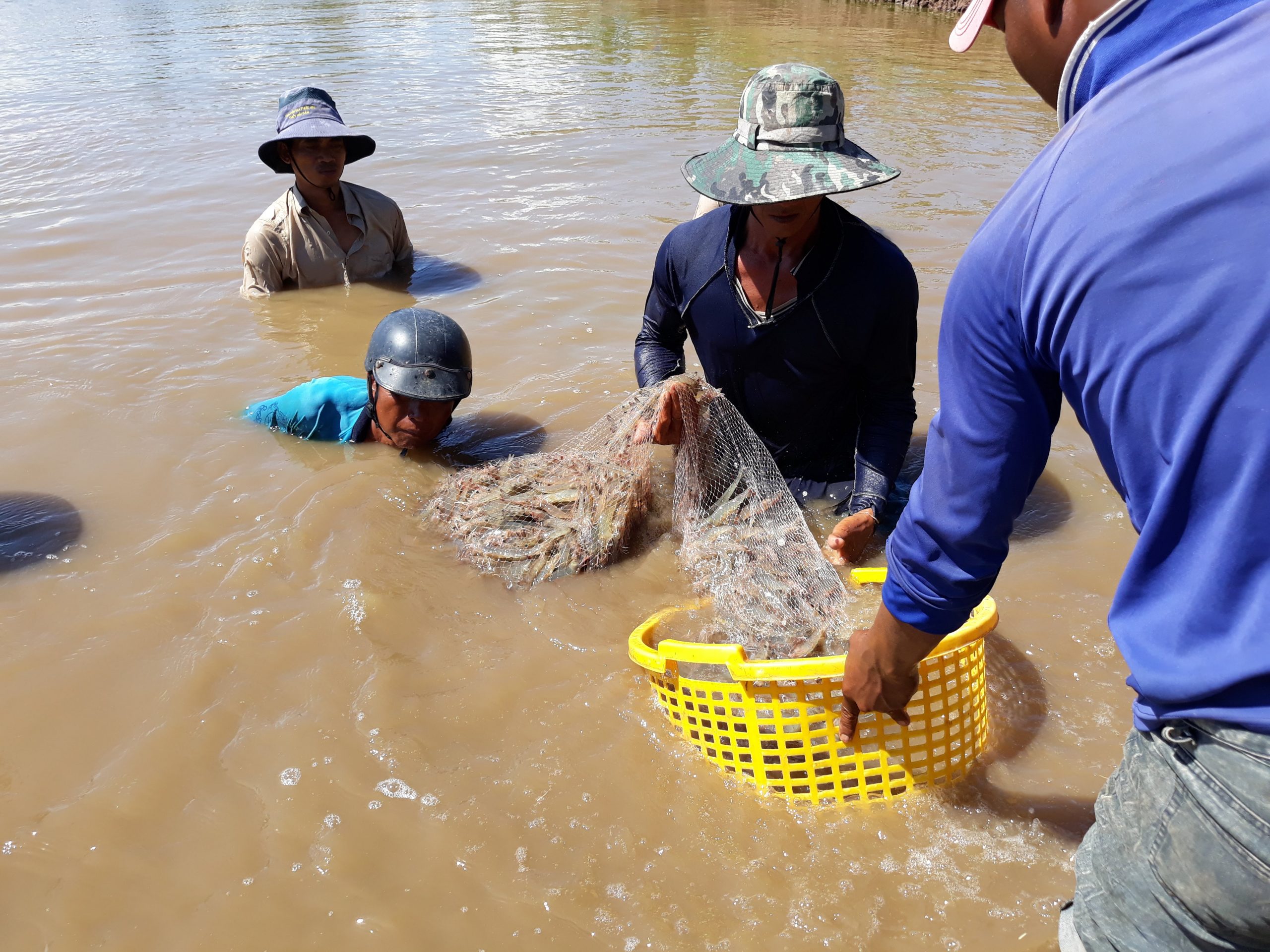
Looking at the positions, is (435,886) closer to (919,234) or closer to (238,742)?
(238,742)

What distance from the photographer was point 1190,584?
3.79ft

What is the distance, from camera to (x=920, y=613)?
1.58 m

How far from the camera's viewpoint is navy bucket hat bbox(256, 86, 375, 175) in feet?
18.2

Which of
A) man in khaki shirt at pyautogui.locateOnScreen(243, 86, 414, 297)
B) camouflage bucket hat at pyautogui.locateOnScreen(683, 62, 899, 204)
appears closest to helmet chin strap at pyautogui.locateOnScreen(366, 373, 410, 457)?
camouflage bucket hat at pyautogui.locateOnScreen(683, 62, 899, 204)

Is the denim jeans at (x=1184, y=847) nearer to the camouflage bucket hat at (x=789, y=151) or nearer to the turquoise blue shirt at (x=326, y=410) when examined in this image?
the camouflage bucket hat at (x=789, y=151)

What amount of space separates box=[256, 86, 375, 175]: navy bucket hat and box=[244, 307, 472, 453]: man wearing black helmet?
2096 millimetres

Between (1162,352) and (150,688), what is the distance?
9.14 ft

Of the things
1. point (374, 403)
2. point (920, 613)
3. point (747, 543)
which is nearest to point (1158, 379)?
point (920, 613)

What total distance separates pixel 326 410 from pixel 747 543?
2.12 meters

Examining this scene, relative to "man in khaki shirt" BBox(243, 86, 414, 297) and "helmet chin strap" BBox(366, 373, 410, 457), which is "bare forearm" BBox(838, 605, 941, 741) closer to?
"helmet chin strap" BBox(366, 373, 410, 457)

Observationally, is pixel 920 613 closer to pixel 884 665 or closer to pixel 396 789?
pixel 884 665

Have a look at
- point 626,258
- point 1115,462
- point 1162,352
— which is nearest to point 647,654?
point 1115,462

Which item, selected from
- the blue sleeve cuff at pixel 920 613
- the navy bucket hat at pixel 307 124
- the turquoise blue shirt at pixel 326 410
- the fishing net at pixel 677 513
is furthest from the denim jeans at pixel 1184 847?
the navy bucket hat at pixel 307 124

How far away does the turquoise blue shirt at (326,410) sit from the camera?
416cm
